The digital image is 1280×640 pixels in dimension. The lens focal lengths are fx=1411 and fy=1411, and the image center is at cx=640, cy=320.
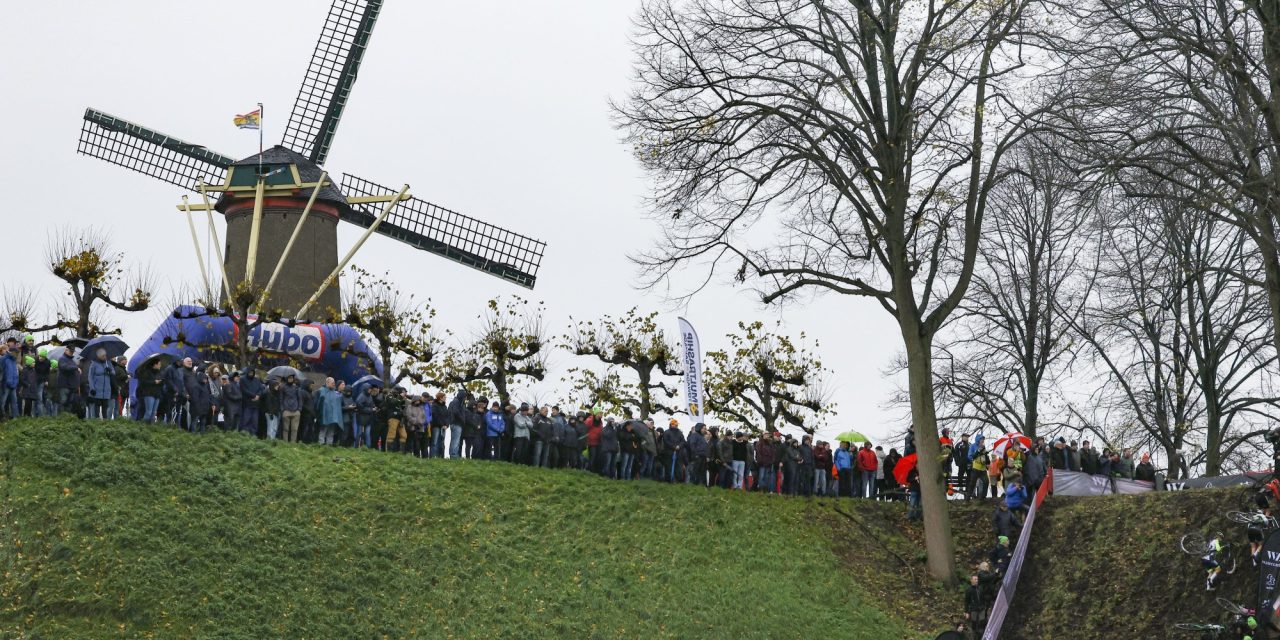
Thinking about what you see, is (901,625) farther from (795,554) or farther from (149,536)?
(149,536)

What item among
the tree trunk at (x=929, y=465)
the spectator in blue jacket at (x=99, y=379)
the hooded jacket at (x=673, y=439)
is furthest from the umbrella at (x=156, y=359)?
the tree trunk at (x=929, y=465)

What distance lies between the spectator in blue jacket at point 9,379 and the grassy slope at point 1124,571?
54.9ft

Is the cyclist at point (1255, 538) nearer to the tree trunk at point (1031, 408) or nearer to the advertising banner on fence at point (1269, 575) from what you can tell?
the advertising banner on fence at point (1269, 575)

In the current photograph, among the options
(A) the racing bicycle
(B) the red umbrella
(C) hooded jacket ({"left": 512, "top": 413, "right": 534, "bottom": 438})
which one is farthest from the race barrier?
(C) hooded jacket ({"left": 512, "top": 413, "right": 534, "bottom": 438})

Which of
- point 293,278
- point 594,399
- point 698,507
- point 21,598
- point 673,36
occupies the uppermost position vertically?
point 673,36

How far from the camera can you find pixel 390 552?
72.7ft

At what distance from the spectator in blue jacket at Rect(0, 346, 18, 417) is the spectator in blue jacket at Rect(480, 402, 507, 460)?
8487mm

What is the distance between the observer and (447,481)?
82.7 ft

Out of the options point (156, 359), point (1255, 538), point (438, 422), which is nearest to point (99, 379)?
point (156, 359)

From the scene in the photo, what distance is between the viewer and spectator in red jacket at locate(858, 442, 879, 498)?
30688 millimetres

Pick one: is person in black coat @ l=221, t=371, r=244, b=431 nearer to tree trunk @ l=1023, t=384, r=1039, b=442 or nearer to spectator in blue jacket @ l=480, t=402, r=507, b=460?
spectator in blue jacket @ l=480, t=402, r=507, b=460

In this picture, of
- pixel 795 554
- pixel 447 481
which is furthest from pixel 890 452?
pixel 447 481

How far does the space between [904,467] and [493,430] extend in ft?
29.1

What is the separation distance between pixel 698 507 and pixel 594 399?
14.0 metres
